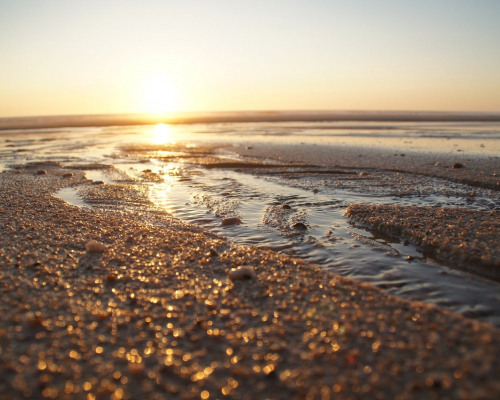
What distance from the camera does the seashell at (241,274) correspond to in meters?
3.92

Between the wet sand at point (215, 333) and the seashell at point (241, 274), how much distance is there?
0.29 ft

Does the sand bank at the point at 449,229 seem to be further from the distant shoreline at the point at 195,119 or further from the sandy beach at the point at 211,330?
the distant shoreline at the point at 195,119

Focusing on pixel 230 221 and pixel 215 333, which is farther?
pixel 230 221

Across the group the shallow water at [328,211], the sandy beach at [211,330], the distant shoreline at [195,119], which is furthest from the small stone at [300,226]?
the distant shoreline at [195,119]

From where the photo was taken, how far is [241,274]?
392cm

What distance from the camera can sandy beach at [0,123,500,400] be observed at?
7.84 ft

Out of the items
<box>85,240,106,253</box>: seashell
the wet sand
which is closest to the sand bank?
the wet sand

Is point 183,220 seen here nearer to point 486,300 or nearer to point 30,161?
point 486,300

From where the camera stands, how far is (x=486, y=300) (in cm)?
356

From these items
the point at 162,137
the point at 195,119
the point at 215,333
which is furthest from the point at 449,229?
the point at 195,119

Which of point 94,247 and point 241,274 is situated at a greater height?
point 94,247

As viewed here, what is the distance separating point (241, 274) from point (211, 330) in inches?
38.2

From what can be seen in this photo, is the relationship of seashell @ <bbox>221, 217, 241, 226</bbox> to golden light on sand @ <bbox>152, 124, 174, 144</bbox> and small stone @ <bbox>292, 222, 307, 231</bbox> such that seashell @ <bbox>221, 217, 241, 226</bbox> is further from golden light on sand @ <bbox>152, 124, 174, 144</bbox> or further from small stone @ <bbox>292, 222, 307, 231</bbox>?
golden light on sand @ <bbox>152, 124, 174, 144</bbox>

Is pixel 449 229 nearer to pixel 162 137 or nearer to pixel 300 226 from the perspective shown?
pixel 300 226
